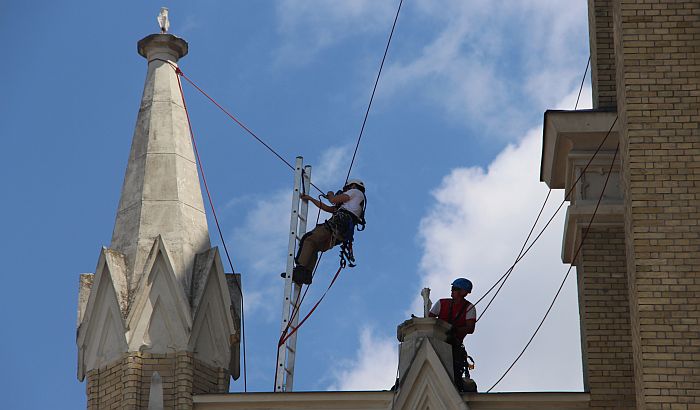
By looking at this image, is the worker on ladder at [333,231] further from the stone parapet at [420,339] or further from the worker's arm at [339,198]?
the stone parapet at [420,339]

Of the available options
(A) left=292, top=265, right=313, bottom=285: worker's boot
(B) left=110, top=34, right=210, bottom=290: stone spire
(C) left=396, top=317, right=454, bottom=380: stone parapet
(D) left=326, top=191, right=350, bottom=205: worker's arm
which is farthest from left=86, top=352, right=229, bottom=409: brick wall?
(D) left=326, top=191, right=350, bottom=205: worker's arm

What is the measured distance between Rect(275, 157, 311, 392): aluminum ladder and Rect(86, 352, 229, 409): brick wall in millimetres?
815

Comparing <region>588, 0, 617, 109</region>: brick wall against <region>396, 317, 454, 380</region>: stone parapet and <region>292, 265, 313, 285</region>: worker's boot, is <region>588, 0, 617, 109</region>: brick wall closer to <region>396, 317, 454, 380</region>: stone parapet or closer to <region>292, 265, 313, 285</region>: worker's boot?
<region>396, 317, 454, 380</region>: stone parapet

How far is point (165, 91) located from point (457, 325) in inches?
198

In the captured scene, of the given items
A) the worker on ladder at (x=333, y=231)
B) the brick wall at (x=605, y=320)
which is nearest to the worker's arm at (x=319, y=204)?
the worker on ladder at (x=333, y=231)

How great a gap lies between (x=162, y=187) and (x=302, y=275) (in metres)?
1.96

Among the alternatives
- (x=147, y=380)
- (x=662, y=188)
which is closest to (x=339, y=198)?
(x=147, y=380)

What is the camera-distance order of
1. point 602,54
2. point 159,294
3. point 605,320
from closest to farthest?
point 605,320, point 159,294, point 602,54

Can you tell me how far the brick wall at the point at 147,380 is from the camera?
67.1ft

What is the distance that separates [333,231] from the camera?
2258 centimetres

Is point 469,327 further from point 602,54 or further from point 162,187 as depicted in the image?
point 162,187

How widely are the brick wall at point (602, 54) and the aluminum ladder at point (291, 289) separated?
3.66m

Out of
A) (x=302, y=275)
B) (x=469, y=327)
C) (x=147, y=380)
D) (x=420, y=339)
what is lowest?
(x=147, y=380)

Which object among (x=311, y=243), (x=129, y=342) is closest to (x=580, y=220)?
(x=311, y=243)
